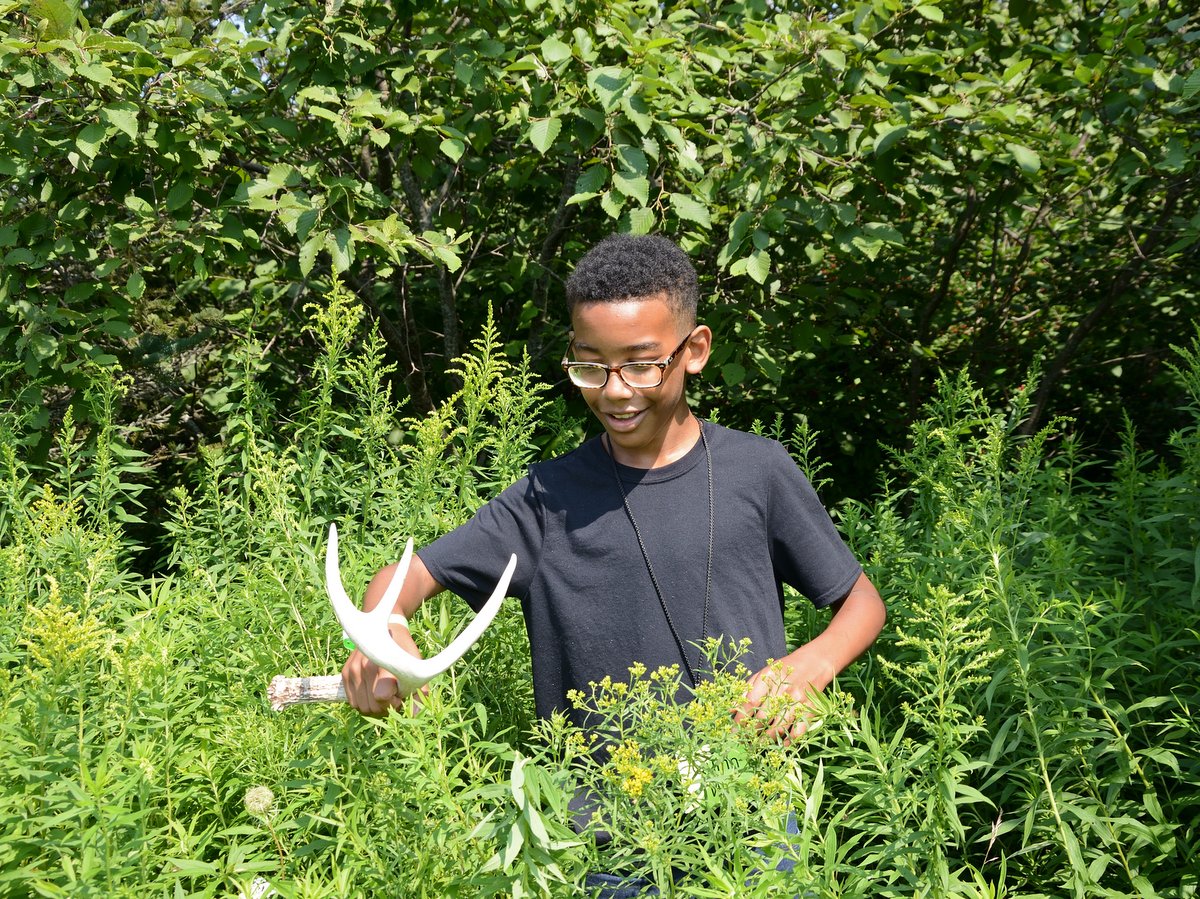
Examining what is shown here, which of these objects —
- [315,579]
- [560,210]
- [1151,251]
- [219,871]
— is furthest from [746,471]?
[1151,251]

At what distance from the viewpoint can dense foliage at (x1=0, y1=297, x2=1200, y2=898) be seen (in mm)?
1727

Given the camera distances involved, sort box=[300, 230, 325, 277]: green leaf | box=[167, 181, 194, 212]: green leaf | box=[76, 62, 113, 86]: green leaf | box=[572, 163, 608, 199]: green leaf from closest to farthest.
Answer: box=[76, 62, 113, 86]: green leaf → box=[300, 230, 325, 277]: green leaf → box=[572, 163, 608, 199]: green leaf → box=[167, 181, 194, 212]: green leaf

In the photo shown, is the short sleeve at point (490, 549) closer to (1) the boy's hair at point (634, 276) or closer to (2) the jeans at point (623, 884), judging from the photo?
(1) the boy's hair at point (634, 276)

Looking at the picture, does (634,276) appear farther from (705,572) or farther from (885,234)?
(885,234)

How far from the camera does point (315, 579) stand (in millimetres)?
2488

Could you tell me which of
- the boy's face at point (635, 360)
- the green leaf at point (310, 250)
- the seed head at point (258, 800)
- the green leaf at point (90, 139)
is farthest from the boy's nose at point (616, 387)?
the green leaf at point (90, 139)

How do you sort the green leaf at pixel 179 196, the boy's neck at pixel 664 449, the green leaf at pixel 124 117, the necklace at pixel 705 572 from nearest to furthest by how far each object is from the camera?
the necklace at pixel 705 572, the boy's neck at pixel 664 449, the green leaf at pixel 124 117, the green leaf at pixel 179 196

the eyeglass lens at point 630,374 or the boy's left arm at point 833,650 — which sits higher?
the eyeglass lens at point 630,374

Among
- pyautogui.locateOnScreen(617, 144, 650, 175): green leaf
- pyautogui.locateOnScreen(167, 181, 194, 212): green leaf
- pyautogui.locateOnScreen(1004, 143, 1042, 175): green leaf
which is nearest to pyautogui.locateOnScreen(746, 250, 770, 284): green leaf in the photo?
pyautogui.locateOnScreen(617, 144, 650, 175): green leaf

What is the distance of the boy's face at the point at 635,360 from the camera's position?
2434mm

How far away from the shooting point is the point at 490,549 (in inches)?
96.0

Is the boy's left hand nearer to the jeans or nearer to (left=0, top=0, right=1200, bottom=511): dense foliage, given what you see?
the jeans

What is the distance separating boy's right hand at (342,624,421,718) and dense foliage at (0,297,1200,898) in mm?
38

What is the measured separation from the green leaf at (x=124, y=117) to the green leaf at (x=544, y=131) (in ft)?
4.02
